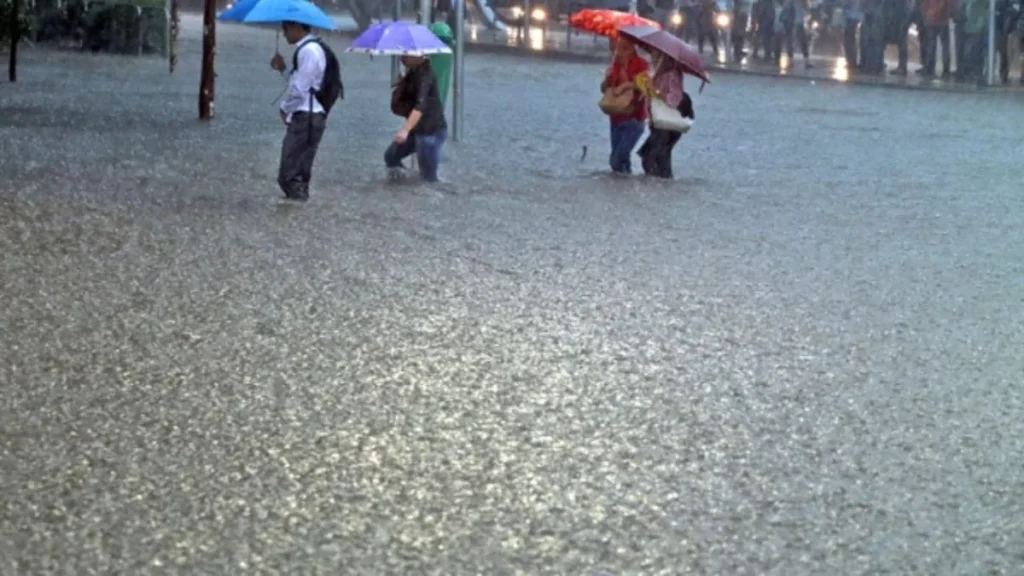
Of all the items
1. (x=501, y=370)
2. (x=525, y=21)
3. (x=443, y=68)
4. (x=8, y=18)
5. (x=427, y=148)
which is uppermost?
(x=525, y=21)

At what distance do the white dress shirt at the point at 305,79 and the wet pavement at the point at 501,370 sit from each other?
0.75m

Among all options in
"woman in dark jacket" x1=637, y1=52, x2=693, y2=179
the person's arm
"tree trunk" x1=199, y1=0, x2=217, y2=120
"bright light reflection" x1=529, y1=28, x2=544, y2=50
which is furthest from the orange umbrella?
"bright light reflection" x1=529, y1=28, x2=544, y2=50

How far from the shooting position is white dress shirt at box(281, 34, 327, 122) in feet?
44.8

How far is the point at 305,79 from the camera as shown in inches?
541

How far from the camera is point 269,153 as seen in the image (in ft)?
56.7

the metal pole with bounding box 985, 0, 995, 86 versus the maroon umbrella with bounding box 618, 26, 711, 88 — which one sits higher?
the metal pole with bounding box 985, 0, 995, 86

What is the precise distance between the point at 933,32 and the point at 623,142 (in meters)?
20.6

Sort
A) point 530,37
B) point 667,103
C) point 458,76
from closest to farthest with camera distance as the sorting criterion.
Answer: point 667,103 → point 458,76 → point 530,37

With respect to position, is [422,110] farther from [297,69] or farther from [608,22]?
[608,22]

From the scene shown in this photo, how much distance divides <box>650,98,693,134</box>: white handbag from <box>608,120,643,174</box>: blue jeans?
205mm

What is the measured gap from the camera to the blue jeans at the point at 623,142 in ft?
55.5

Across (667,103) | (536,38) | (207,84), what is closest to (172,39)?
(207,84)

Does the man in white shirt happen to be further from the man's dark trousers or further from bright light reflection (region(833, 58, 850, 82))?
bright light reflection (region(833, 58, 850, 82))

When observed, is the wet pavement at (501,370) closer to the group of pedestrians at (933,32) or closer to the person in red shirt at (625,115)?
the person in red shirt at (625,115)
